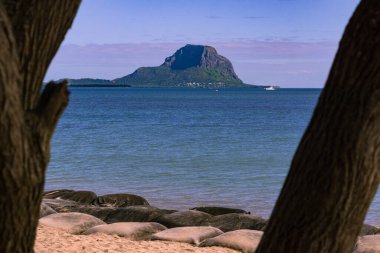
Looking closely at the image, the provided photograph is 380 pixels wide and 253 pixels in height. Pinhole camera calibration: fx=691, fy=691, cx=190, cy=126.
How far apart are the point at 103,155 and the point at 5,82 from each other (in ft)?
91.3

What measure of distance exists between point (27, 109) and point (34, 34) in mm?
347

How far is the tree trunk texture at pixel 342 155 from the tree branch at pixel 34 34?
1.32 meters

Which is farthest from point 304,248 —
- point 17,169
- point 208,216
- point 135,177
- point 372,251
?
point 135,177

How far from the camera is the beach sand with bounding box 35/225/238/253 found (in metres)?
9.63

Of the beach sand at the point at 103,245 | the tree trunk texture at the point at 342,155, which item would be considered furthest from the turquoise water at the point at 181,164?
the tree trunk texture at the point at 342,155

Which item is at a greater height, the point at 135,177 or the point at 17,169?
the point at 17,169

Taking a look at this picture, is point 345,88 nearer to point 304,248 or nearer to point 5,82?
point 304,248

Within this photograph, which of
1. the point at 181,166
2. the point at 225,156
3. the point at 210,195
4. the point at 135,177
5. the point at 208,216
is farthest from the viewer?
the point at 225,156

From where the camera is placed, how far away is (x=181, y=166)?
1045 inches

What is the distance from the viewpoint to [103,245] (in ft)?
32.7

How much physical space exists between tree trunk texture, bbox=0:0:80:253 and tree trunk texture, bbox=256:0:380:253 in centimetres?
122

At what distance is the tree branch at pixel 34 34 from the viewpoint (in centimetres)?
314

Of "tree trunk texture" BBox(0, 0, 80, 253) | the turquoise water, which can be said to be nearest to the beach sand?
the turquoise water

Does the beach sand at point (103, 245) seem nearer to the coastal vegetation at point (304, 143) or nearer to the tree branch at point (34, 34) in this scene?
the coastal vegetation at point (304, 143)
